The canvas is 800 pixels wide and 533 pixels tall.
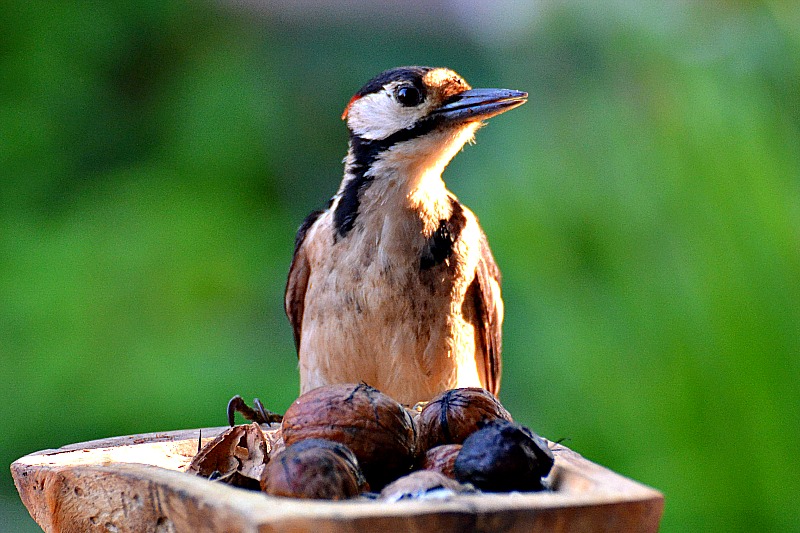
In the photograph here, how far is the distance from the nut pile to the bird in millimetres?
651

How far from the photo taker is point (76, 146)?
5.04 m

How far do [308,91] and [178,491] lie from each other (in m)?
4.68

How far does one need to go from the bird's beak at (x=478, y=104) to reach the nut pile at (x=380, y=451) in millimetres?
802

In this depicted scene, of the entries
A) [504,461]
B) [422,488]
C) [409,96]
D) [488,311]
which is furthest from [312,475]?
[488,311]

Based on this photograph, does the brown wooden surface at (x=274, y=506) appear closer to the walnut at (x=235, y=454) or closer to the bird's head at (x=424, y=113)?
the walnut at (x=235, y=454)

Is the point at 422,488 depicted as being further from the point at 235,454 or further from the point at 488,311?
the point at 488,311

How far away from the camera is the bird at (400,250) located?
2.27 meters

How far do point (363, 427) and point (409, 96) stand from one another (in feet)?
3.53

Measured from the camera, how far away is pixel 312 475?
119cm

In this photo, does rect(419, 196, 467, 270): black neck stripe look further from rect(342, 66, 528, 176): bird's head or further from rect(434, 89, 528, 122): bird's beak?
rect(434, 89, 528, 122): bird's beak

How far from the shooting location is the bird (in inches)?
89.5

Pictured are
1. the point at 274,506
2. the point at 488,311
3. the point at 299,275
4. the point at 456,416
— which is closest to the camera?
the point at 274,506

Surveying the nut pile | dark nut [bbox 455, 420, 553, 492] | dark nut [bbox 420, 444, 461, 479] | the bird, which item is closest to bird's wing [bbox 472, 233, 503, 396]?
the bird

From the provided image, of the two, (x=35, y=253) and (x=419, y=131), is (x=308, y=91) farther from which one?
(x=419, y=131)
